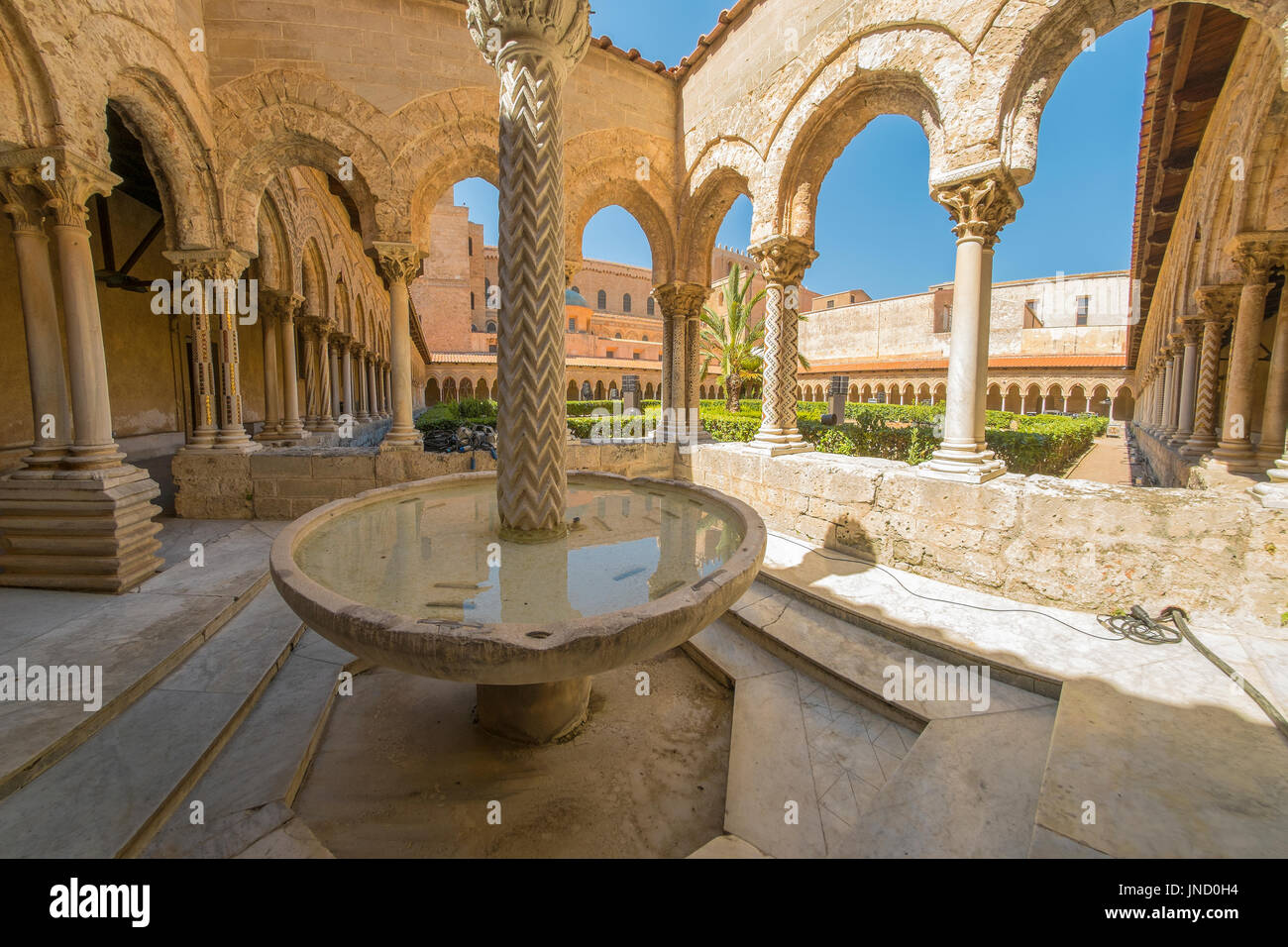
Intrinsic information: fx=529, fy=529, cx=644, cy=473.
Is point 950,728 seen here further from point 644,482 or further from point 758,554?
point 644,482

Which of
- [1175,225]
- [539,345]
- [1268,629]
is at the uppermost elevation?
[1175,225]

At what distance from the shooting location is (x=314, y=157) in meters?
6.79

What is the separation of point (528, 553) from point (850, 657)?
6.74 feet

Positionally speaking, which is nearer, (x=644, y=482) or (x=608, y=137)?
(x=644, y=482)

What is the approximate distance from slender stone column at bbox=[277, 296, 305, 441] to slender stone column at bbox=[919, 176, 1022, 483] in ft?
33.2

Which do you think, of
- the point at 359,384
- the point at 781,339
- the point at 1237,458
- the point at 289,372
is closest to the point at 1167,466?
the point at 1237,458

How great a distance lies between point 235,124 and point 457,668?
25.9 ft

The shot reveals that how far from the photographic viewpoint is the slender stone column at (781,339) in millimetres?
6262

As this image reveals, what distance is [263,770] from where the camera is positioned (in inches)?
90.7

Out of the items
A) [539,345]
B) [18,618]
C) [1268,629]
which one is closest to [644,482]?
[539,345]

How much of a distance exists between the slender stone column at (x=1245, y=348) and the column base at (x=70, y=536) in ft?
35.2

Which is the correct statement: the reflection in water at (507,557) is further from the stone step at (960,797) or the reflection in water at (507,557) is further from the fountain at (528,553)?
the stone step at (960,797)

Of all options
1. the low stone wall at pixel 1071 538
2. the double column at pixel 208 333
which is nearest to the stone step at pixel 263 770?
the low stone wall at pixel 1071 538
